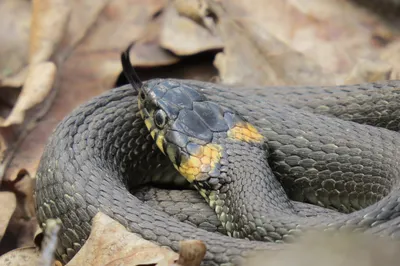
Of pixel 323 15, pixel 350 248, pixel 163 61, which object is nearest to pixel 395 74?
pixel 323 15

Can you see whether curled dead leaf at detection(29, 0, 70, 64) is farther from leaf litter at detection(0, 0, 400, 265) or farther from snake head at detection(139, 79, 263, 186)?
snake head at detection(139, 79, 263, 186)

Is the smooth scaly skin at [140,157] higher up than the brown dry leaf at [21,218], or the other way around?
the smooth scaly skin at [140,157]

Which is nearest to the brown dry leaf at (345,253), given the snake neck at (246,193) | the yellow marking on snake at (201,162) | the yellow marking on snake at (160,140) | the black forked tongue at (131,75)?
the snake neck at (246,193)

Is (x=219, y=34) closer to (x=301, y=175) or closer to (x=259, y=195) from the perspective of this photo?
(x=301, y=175)

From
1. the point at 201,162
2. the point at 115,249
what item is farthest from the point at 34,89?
the point at 115,249

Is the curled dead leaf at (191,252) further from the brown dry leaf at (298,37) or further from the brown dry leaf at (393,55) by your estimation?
the brown dry leaf at (393,55)

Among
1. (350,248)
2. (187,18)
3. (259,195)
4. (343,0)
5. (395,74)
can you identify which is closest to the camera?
(350,248)

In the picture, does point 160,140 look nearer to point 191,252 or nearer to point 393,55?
point 191,252
